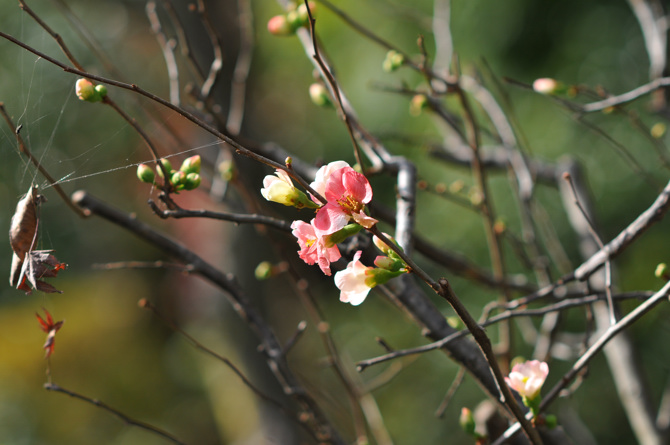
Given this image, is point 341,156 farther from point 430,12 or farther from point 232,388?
point 232,388

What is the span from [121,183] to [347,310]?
75.1 inches

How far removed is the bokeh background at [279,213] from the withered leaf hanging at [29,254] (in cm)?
21

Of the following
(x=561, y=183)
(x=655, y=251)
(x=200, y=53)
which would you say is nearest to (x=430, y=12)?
(x=200, y=53)

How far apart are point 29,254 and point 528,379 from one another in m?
0.48

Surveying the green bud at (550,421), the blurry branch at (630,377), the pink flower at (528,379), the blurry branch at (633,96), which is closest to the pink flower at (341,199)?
the pink flower at (528,379)

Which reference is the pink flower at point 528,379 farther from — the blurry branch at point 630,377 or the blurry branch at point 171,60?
the blurry branch at point 171,60

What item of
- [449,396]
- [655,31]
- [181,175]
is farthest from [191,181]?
[655,31]

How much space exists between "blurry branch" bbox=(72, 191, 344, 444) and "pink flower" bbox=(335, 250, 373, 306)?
0.31 meters

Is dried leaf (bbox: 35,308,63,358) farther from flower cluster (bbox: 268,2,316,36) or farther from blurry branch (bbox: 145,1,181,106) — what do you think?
flower cluster (bbox: 268,2,316,36)

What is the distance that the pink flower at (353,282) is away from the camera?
1.52 feet

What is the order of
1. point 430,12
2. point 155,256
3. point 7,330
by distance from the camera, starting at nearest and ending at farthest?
1. point 430,12
2. point 7,330
3. point 155,256

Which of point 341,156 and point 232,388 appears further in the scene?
point 232,388

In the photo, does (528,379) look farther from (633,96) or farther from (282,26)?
(282,26)

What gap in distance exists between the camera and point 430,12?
8.40 feet
